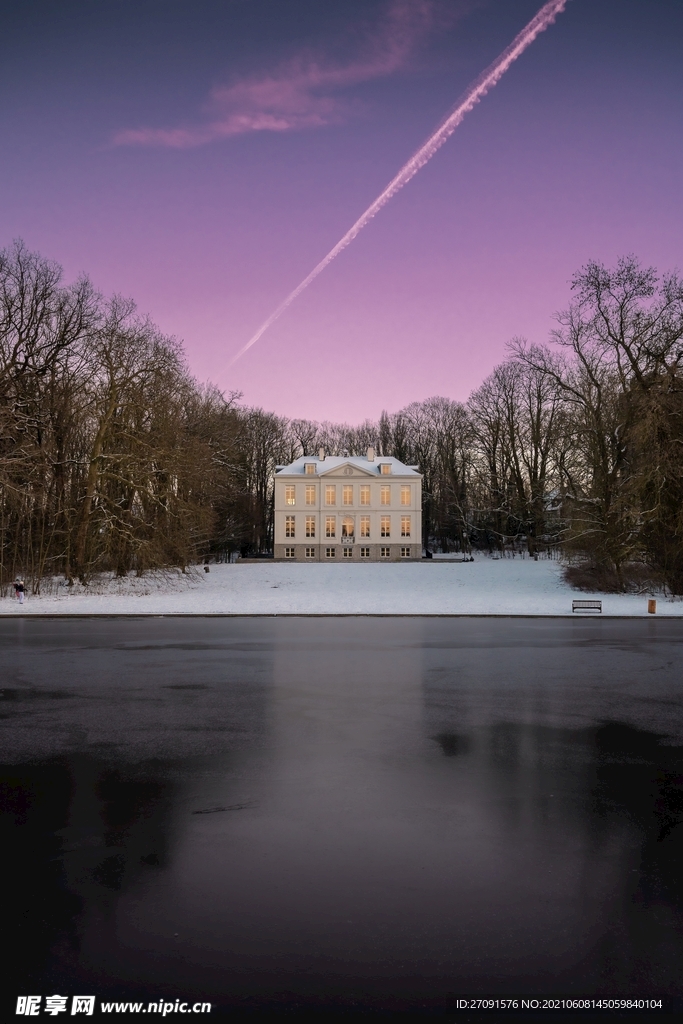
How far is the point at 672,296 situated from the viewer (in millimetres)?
31297

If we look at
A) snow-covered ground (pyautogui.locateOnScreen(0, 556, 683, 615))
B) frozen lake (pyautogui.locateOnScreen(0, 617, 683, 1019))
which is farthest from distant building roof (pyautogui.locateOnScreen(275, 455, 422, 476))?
frozen lake (pyautogui.locateOnScreen(0, 617, 683, 1019))

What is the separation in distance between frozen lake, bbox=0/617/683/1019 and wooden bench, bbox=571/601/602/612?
1401 centimetres

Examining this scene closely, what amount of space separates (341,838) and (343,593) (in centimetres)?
3044

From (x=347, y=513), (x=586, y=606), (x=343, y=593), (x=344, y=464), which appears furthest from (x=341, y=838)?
(x=344, y=464)

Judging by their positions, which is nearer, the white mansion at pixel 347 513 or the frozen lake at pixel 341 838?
the frozen lake at pixel 341 838

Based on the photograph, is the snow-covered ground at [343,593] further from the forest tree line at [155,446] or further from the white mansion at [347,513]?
the white mansion at [347,513]

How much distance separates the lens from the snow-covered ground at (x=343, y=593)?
2712cm

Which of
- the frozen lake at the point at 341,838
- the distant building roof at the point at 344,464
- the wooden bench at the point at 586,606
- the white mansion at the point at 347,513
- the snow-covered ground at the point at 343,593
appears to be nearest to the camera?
the frozen lake at the point at 341,838

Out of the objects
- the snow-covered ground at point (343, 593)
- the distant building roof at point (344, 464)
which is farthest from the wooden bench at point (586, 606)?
the distant building roof at point (344, 464)

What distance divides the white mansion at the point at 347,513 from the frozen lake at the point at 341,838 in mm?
59111

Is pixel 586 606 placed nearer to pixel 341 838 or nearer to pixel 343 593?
pixel 343 593

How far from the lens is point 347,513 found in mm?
71750

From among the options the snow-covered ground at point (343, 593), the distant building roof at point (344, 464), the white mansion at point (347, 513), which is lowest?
the snow-covered ground at point (343, 593)

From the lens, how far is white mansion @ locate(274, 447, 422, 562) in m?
71.2
